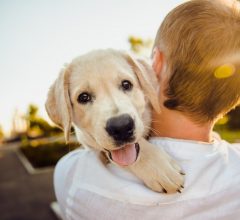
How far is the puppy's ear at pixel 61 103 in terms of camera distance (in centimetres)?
326

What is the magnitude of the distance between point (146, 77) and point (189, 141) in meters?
0.85

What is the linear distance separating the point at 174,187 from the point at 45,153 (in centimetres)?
1877

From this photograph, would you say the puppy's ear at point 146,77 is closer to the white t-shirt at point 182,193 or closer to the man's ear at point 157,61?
the man's ear at point 157,61

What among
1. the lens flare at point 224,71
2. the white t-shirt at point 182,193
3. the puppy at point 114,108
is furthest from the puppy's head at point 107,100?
the lens flare at point 224,71

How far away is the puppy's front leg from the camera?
7.81 feet

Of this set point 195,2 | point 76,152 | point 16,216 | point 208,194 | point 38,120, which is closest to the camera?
point 208,194

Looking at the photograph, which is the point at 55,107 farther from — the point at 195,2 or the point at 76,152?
the point at 195,2

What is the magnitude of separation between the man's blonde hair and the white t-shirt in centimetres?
27

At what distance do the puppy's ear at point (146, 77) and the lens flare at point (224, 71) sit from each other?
0.52 metres

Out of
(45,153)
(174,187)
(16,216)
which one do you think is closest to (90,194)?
(174,187)

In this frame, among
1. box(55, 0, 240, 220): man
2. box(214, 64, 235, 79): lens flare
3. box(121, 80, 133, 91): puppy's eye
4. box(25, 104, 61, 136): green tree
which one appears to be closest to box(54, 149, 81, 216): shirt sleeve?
box(55, 0, 240, 220): man

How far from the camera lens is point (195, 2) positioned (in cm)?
255

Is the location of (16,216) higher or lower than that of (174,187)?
lower

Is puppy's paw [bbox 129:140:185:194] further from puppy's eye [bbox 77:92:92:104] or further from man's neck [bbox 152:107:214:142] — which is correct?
puppy's eye [bbox 77:92:92:104]
